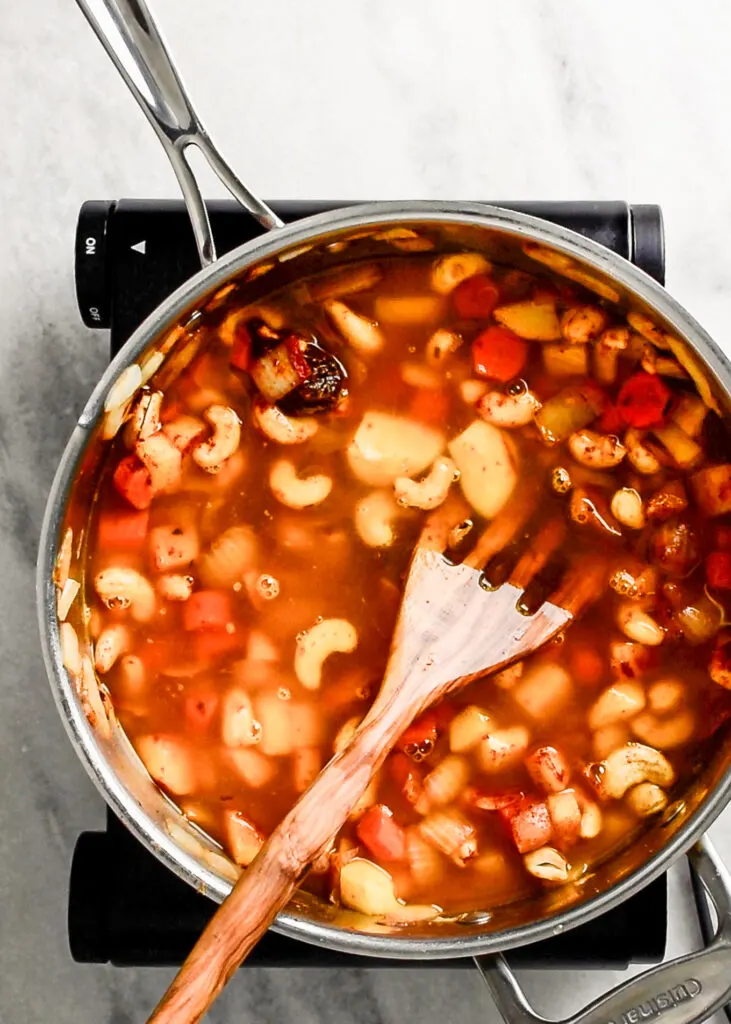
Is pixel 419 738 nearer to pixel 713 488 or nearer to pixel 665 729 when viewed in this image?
pixel 665 729

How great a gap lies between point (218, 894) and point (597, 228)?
74cm

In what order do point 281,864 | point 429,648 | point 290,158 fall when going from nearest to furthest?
point 281,864, point 429,648, point 290,158

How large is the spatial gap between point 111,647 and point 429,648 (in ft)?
1.06

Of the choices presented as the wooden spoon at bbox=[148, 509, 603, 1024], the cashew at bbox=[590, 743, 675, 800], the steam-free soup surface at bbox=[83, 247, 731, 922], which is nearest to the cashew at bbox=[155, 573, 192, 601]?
the steam-free soup surface at bbox=[83, 247, 731, 922]

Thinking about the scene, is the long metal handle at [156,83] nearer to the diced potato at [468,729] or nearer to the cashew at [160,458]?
the cashew at [160,458]

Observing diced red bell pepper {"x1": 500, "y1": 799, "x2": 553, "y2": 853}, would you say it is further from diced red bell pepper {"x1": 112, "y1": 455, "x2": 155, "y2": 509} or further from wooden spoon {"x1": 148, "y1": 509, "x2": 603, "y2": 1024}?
diced red bell pepper {"x1": 112, "y1": 455, "x2": 155, "y2": 509}

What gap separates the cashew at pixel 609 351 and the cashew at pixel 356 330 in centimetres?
21

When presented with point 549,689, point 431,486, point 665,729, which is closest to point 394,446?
point 431,486

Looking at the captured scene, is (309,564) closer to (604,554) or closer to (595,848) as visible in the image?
(604,554)

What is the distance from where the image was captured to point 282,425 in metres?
1.12

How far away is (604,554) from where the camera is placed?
44.1 inches

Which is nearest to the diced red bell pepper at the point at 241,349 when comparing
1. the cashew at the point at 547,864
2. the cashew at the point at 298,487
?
the cashew at the point at 298,487

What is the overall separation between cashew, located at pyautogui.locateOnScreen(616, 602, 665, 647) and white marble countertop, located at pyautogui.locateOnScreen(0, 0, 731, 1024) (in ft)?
1.19

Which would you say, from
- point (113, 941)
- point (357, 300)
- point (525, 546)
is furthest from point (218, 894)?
point (357, 300)
